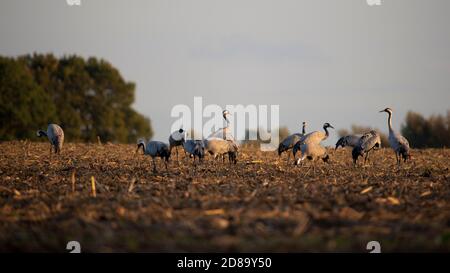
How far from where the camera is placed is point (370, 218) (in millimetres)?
8781

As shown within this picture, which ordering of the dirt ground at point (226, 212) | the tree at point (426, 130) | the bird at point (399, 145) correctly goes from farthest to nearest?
1. the tree at point (426, 130)
2. the bird at point (399, 145)
3. the dirt ground at point (226, 212)

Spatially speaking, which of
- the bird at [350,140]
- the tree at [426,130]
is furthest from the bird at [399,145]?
the tree at [426,130]

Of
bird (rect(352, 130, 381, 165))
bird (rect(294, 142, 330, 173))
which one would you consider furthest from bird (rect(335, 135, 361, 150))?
bird (rect(294, 142, 330, 173))

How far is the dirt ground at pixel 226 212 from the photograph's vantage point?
24.9 ft

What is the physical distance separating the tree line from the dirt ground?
115 ft

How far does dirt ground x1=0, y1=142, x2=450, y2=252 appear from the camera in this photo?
24.9ft

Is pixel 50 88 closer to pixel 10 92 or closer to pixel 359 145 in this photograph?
pixel 10 92

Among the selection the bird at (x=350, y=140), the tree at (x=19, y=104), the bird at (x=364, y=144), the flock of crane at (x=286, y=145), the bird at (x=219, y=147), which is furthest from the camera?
the tree at (x=19, y=104)

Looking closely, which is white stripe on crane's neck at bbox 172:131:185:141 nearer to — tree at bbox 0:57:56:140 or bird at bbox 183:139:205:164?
bird at bbox 183:139:205:164

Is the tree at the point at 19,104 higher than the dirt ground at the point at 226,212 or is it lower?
higher

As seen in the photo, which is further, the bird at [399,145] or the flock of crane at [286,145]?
the bird at [399,145]

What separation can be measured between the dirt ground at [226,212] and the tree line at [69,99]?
3495 centimetres

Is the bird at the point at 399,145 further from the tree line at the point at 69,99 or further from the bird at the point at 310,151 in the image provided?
the tree line at the point at 69,99
